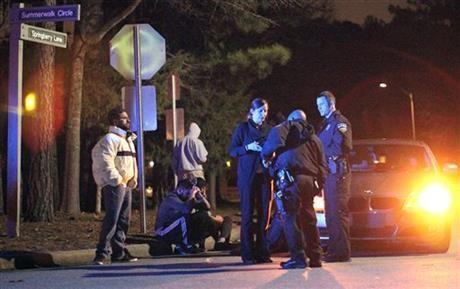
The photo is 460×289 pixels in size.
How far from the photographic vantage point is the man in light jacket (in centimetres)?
894

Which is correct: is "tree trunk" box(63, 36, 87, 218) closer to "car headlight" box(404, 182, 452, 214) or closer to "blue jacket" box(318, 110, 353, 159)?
"blue jacket" box(318, 110, 353, 159)

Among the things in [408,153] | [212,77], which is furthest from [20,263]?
[212,77]

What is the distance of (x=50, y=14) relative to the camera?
10547mm

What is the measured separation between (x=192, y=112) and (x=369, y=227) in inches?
574

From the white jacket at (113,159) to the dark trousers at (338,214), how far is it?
2.48 m

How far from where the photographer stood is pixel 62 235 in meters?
11.3

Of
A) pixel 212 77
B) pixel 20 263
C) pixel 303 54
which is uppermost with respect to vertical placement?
pixel 303 54

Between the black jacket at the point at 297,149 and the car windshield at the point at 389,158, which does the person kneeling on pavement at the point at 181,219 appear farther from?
the black jacket at the point at 297,149

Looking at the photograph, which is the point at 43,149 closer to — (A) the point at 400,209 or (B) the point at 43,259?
(B) the point at 43,259

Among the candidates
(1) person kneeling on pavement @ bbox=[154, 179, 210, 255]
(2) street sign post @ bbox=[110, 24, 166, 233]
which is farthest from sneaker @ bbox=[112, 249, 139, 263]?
(2) street sign post @ bbox=[110, 24, 166, 233]

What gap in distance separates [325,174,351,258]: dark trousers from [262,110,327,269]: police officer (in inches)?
17.0

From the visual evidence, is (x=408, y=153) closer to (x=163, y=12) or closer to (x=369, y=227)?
(x=369, y=227)

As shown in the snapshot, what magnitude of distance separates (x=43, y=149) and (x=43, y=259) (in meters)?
3.95

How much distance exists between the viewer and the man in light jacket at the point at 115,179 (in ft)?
29.3
